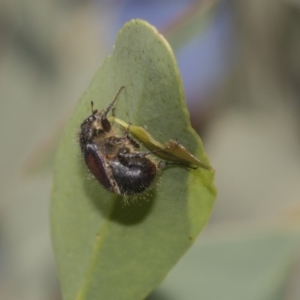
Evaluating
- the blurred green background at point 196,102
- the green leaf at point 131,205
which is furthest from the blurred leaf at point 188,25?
the green leaf at point 131,205

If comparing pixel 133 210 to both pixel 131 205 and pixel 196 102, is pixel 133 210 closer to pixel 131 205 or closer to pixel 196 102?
pixel 131 205

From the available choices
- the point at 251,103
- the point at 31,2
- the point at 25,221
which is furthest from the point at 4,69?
the point at 251,103

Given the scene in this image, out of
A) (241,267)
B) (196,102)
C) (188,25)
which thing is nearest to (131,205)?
(241,267)

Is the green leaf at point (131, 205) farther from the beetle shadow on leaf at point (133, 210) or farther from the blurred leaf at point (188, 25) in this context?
the blurred leaf at point (188, 25)

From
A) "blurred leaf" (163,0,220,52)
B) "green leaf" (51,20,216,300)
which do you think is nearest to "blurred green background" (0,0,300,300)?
"blurred leaf" (163,0,220,52)

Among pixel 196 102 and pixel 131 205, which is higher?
pixel 196 102

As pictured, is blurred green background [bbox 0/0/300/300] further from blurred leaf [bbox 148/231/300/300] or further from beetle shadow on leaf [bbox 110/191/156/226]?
beetle shadow on leaf [bbox 110/191/156/226]

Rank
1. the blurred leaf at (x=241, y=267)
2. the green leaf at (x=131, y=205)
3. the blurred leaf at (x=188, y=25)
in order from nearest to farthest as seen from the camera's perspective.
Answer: the green leaf at (x=131, y=205) < the blurred leaf at (x=241, y=267) < the blurred leaf at (x=188, y=25)
